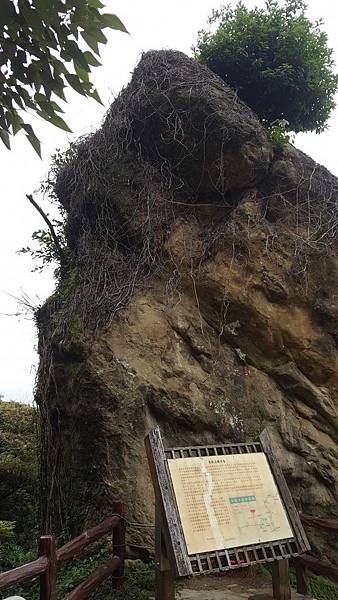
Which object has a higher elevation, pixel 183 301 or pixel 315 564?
pixel 183 301

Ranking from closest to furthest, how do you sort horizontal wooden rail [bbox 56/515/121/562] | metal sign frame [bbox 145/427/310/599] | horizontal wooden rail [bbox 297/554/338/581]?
metal sign frame [bbox 145/427/310/599] < horizontal wooden rail [bbox 56/515/121/562] < horizontal wooden rail [bbox 297/554/338/581]

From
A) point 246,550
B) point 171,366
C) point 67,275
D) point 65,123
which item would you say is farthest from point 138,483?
point 65,123

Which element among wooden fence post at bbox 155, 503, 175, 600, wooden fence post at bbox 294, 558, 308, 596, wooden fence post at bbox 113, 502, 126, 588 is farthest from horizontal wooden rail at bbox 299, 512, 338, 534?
wooden fence post at bbox 113, 502, 126, 588

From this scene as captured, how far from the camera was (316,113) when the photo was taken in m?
8.60

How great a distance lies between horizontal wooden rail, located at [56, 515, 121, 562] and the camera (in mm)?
3332

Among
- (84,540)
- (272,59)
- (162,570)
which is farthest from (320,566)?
(272,59)

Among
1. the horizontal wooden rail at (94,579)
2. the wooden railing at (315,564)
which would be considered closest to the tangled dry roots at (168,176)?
the horizontal wooden rail at (94,579)

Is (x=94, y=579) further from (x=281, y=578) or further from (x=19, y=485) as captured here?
(x=19, y=485)

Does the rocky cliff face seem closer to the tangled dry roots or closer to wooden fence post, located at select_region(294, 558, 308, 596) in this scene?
the tangled dry roots

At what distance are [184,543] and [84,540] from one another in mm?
964

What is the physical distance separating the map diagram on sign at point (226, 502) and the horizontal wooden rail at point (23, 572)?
3.18 feet

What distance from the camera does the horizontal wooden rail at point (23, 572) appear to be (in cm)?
250

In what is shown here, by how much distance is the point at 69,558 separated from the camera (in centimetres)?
370

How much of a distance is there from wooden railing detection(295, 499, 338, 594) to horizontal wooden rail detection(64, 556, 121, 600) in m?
1.87
